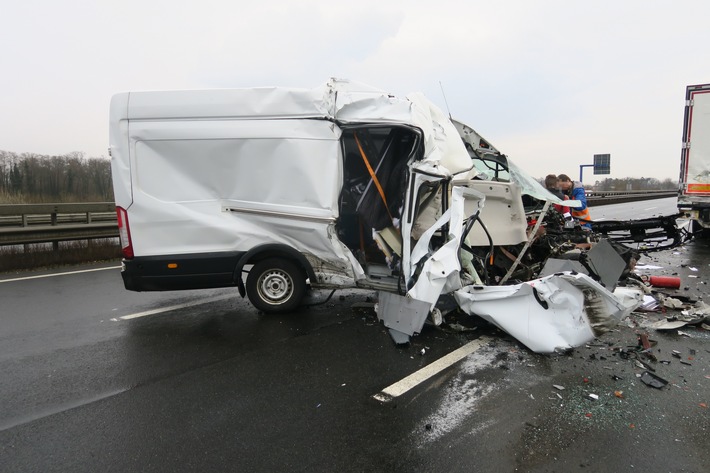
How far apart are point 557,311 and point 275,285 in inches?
119

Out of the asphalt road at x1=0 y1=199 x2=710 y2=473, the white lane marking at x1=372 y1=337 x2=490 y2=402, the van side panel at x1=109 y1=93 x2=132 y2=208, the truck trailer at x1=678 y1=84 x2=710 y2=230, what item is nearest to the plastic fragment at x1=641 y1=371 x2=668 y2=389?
the asphalt road at x1=0 y1=199 x2=710 y2=473

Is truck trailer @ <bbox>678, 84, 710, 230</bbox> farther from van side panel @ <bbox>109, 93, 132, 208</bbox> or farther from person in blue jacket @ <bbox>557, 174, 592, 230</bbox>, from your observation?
van side panel @ <bbox>109, 93, 132, 208</bbox>

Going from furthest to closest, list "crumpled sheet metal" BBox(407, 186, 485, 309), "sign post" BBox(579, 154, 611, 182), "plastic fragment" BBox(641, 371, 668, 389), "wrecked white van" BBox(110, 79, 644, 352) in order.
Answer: "sign post" BBox(579, 154, 611, 182) < "wrecked white van" BBox(110, 79, 644, 352) < "crumpled sheet metal" BBox(407, 186, 485, 309) < "plastic fragment" BBox(641, 371, 668, 389)

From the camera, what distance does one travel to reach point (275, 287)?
5.02 metres

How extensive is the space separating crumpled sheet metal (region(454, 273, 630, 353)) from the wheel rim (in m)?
2.31

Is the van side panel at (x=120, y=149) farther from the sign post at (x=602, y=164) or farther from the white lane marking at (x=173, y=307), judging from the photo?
the sign post at (x=602, y=164)

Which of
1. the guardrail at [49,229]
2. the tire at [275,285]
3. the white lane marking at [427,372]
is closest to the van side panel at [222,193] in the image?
the tire at [275,285]

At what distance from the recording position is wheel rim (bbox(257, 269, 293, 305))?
4.97m

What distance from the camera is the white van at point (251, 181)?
4.56 meters

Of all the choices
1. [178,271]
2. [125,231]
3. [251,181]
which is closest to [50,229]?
[125,231]

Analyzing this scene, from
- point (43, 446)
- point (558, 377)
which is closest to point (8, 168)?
point (43, 446)

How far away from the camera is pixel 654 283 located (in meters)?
6.34

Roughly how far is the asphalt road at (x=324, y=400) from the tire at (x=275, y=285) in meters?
0.19

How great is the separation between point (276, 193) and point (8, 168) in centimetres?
2946
